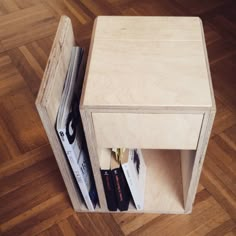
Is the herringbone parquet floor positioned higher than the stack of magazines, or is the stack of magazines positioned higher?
the stack of magazines

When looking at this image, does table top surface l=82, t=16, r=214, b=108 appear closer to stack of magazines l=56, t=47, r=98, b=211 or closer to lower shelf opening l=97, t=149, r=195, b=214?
stack of magazines l=56, t=47, r=98, b=211

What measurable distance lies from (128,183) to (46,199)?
1.05 ft

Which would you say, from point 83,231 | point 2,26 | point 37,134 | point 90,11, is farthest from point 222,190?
point 2,26

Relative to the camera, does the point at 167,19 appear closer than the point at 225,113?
Yes

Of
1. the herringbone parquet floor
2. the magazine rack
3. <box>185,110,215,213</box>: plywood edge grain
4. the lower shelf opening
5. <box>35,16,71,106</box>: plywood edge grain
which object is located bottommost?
A: the herringbone parquet floor

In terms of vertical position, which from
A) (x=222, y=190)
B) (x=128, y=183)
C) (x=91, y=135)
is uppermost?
(x=91, y=135)

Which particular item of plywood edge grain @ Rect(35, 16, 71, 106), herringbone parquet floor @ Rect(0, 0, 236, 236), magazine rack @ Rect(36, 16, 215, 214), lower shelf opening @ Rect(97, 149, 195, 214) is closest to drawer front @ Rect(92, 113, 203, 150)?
magazine rack @ Rect(36, 16, 215, 214)

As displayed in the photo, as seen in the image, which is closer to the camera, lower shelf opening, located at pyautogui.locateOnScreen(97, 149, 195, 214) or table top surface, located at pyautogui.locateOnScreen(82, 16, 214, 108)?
table top surface, located at pyautogui.locateOnScreen(82, 16, 214, 108)

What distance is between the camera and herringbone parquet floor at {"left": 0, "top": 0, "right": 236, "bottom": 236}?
0.97m

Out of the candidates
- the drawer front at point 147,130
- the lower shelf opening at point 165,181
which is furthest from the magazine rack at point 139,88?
the lower shelf opening at point 165,181

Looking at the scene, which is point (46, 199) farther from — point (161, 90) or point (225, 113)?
point (225, 113)

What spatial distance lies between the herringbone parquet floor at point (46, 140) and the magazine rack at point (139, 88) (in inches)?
8.3

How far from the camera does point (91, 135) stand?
0.70 m

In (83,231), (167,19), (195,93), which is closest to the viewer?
(195,93)
